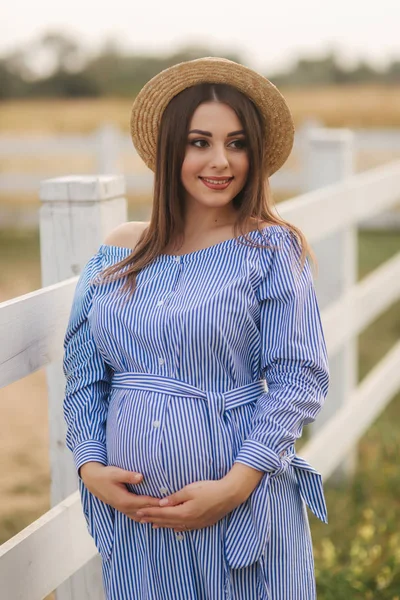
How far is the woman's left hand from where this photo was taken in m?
1.83

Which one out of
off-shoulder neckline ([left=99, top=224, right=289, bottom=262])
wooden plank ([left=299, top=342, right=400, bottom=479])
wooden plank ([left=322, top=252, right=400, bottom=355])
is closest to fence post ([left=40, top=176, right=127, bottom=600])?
off-shoulder neckline ([left=99, top=224, right=289, bottom=262])

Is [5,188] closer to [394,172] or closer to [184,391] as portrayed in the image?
[394,172]

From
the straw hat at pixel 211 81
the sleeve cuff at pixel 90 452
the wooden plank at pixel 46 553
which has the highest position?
the straw hat at pixel 211 81

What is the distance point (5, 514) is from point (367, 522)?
62.7 inches

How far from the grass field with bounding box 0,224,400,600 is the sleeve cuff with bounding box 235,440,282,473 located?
1394 mm

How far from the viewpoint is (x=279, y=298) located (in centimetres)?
194

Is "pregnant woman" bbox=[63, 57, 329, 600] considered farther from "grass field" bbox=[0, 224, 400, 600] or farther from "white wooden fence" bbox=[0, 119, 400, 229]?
"white wooden fence" bbox=[0, 119, 400, 229]

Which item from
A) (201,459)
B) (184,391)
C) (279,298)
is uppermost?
(279,298)

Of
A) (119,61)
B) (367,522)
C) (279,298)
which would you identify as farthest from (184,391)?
(119,61)

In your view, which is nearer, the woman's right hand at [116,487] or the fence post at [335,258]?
the woman's right hand at [116,487]

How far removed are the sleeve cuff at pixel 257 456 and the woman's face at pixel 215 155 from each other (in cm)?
55

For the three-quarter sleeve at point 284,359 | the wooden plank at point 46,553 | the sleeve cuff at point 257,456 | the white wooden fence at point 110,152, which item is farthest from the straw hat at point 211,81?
the white wooden fence at point 110,152

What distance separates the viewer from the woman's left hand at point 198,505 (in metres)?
1.83

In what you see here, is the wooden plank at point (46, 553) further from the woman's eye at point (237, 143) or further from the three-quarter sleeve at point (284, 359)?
the woman's eye at point (237, 143)
